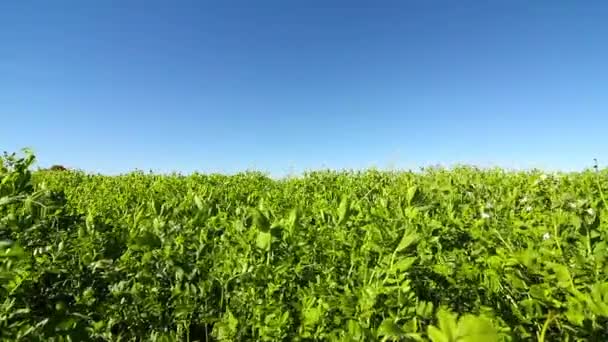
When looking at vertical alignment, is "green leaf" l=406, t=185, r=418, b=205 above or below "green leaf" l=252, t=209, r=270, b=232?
above

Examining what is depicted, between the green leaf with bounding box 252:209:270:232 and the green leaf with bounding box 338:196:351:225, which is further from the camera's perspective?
the green leaf with bounding box 338:196:351:225

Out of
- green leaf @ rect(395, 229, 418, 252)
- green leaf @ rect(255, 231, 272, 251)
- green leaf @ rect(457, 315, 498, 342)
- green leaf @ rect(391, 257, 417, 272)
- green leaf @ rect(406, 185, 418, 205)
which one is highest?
green leaf @ rect(406, 185, 418, 205)

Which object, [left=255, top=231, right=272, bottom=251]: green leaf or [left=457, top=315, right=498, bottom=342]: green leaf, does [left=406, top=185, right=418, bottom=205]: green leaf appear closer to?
[left=255, top=231, right=272, bottom=251]: green leaf

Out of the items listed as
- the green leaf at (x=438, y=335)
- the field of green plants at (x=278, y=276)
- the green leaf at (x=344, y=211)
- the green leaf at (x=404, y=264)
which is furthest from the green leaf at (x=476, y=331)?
the green leaf at (x=344, y=211)

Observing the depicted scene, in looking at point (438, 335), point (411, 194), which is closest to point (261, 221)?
point (411, 194)

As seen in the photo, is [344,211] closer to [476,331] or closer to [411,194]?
[411,194]

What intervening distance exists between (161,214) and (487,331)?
1.87 meters

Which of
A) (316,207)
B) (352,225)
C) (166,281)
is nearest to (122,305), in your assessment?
(166,281)

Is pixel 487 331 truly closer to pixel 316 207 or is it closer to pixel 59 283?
pixel 59 283

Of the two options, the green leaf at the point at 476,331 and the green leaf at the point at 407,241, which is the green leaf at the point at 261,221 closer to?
the green leaf at the point at 407,241

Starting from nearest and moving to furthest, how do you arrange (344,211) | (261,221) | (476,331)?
1. (476,331)
2. (261,221)
3. (344,211)

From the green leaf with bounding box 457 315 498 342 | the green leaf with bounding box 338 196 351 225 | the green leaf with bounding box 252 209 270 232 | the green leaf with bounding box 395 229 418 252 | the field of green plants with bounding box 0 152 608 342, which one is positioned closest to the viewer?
the green leaf with bounding box 457 315 498 342

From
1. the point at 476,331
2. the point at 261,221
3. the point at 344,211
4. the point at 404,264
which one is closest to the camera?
the point at 476,331

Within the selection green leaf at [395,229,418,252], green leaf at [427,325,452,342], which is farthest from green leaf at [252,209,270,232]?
green leaf at [427,325,452,342]
